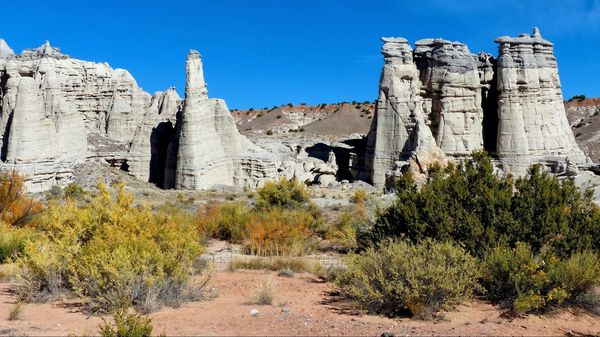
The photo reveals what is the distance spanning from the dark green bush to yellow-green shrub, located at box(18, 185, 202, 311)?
3827 millimetres

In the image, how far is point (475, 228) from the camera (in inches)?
409

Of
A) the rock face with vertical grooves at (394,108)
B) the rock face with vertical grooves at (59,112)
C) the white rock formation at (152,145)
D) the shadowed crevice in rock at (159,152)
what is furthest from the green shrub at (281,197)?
the rock face with vertical grooves at (394,108)

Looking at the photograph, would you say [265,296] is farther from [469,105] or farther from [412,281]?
[469,105]

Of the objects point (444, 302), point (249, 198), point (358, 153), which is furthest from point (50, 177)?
point (444, 302)

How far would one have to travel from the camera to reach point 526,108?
37.0 metres

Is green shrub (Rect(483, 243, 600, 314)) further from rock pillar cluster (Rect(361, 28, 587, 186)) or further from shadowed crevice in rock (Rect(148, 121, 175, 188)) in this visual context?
rock pillar cluster (Rect(361, 28, 587, 186))

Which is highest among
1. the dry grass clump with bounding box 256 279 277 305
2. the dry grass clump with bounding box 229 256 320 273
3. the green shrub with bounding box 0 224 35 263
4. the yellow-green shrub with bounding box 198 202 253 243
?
the yellow-green shrub with bounding box 198 202 253 243

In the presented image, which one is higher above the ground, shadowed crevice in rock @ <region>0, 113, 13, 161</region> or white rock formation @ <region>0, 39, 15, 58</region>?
white rock formation @ <region>0, 39, 15, 58</region>

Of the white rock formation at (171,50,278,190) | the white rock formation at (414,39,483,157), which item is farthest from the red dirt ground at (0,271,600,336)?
the white rock formation at (414,39,483,157)

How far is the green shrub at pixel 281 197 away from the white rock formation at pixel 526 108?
1710 centimetres

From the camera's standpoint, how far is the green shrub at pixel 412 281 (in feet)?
27.2

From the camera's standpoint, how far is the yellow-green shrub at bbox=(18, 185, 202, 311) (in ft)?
27.5

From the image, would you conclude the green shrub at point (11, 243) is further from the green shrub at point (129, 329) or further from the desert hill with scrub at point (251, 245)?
the green shrub at point (129, 329)

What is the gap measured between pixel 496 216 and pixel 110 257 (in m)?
6.35
